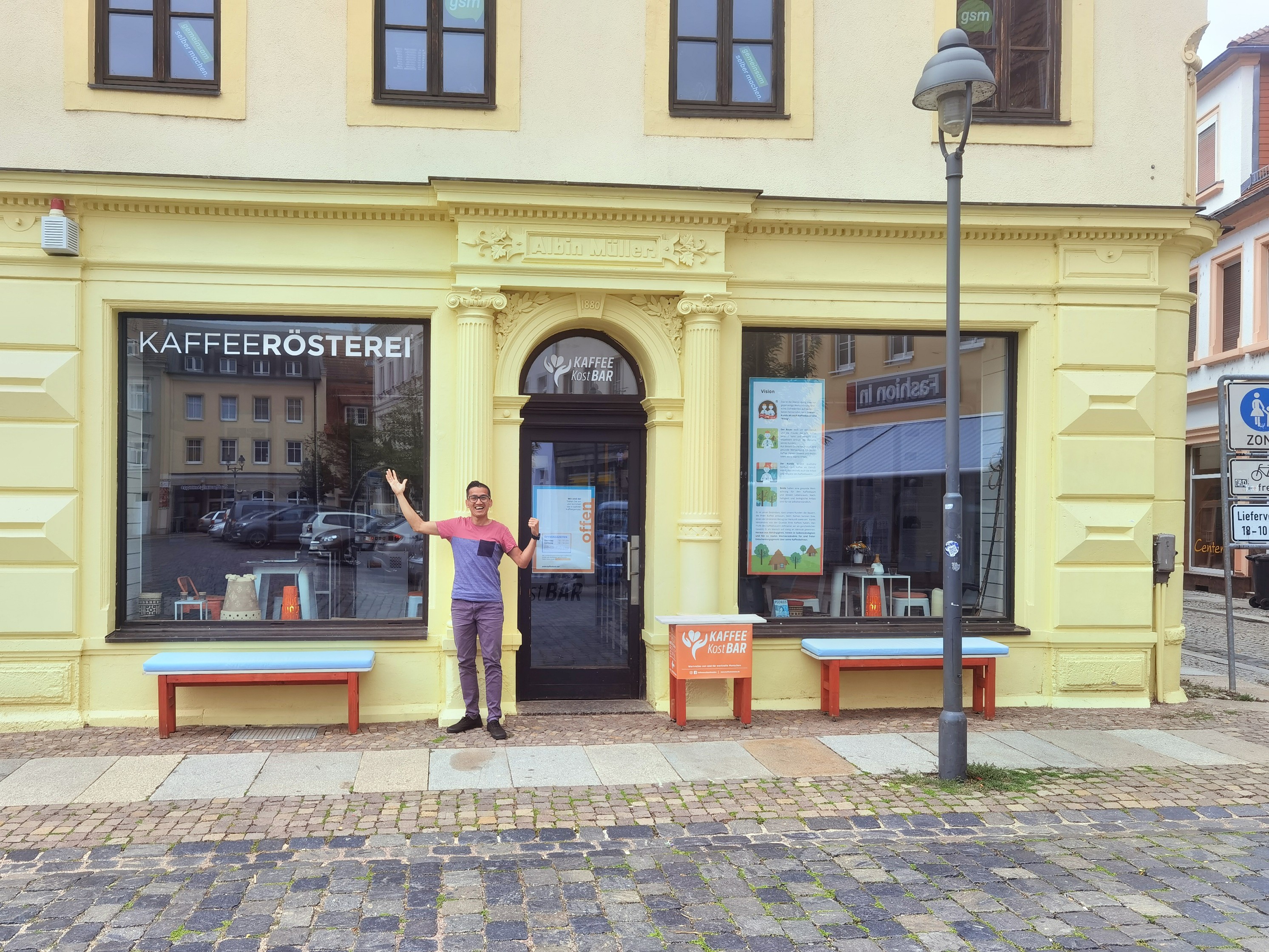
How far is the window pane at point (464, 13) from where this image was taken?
8516 mm

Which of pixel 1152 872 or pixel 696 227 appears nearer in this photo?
pixel 1152 872

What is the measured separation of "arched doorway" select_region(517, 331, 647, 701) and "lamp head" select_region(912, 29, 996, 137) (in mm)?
3372

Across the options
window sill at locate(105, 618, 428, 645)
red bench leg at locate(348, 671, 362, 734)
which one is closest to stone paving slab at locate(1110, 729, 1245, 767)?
window sill at locate(105, 618, 428, 645)

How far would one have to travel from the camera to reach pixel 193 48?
8273mm

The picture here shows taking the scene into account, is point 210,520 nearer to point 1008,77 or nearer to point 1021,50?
point 1008,77

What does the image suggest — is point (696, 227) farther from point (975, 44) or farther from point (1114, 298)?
point (1114, 298)

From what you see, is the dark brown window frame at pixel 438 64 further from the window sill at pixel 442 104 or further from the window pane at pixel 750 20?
the window pane at pixel 750 20

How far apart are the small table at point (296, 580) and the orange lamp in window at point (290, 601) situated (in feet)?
0.08

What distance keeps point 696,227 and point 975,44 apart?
128 inches

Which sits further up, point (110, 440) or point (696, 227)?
point (696, 227)

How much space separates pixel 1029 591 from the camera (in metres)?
9.02

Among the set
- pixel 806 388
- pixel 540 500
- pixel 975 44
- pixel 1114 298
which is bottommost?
pixel 540 500

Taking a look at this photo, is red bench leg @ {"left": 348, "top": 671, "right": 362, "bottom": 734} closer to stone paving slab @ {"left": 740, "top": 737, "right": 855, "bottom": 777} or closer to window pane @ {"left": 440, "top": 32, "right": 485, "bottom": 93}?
stone paving slab @ {"left": 740, "top": 737, "right": 855, "bottom": 777}

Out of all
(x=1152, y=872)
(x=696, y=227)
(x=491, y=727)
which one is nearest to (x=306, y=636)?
(x=491, y=727)
